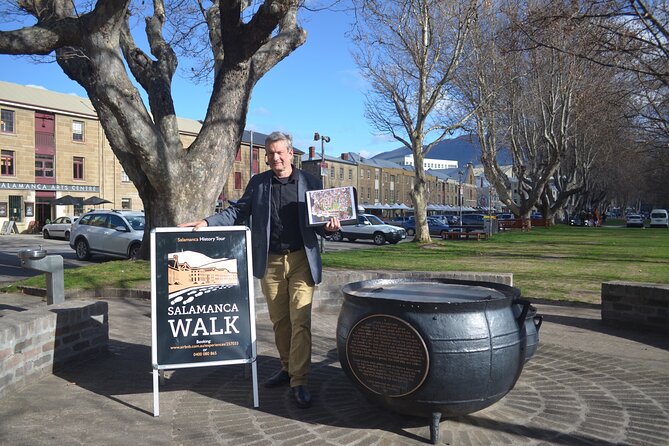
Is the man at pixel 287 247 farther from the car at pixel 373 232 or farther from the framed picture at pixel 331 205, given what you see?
the car at pixel 373 232

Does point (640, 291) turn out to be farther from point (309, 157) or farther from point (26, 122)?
point (309, 157)

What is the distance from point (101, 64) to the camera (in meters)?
9.60

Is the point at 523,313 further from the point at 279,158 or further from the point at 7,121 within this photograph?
the point at 7,121

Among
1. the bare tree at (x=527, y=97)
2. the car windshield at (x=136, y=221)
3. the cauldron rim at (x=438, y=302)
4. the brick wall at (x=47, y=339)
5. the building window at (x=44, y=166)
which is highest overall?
the bare tree at (x=527, y=97)

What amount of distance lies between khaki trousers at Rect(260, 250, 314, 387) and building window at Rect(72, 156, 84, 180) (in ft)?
153

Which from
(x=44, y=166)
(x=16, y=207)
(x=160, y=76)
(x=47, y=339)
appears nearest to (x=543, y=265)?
(x=160, y=76)

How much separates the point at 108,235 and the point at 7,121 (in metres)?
31.5

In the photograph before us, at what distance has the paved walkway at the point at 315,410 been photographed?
3.77 meters

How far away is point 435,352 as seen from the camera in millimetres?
3512

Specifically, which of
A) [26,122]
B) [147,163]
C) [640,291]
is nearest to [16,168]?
Answer: [26,122]

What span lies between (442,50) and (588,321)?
703 inches

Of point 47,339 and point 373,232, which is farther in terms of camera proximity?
point 373,232

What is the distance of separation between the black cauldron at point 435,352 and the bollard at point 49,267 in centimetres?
363

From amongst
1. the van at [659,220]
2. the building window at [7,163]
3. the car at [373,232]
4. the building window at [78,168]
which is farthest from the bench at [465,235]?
the van at [659,220]
